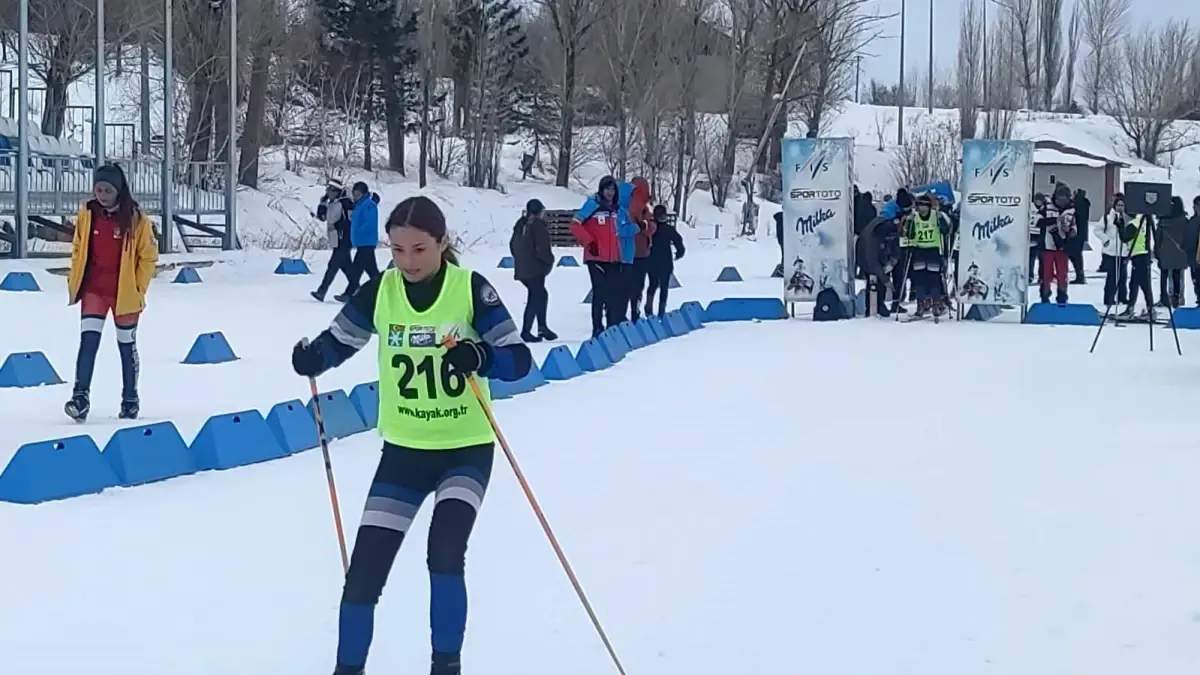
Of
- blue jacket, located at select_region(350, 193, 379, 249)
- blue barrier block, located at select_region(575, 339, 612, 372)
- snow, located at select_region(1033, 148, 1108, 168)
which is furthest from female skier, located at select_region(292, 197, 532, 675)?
snow, located at select_region(1033, 148, 1108, 168)

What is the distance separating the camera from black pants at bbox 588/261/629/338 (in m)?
15.1

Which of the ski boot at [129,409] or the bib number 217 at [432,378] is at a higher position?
the bib number 217 at [432,378]

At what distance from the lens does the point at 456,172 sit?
48938mm

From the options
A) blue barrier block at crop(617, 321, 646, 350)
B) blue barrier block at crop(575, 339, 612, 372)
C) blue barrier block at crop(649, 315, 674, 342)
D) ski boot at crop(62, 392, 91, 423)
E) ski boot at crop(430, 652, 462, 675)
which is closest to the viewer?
ski boot at crop(430, 652, 462, 675)

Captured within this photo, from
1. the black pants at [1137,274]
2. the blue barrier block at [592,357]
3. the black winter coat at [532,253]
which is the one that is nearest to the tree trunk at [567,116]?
the black pants at [1137,274]

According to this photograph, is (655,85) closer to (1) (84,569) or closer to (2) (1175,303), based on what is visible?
(2) (1175,303)

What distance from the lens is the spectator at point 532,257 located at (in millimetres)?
15156

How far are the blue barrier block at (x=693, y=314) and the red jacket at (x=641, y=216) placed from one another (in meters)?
1.43

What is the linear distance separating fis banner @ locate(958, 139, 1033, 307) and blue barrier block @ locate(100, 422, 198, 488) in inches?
469

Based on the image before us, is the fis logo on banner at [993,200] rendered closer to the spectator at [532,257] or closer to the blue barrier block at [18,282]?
the spectator at [532,257]

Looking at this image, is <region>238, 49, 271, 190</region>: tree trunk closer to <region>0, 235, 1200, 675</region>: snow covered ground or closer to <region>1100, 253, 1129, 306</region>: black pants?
<region>1100, 253, 1129, 306</region>: black pants

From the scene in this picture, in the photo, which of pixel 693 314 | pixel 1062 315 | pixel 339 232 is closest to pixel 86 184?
pixel 339 232

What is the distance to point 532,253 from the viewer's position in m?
15.2

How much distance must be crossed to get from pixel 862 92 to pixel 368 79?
46913 millimetres
